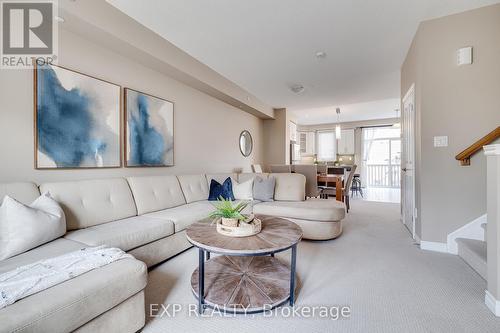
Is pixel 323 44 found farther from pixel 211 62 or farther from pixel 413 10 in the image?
pixel 211 62

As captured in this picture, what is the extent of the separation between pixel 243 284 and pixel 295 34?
2847mm

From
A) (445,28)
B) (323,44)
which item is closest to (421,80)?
(445,28)

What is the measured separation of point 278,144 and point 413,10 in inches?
175

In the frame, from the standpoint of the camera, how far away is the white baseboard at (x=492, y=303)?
151 cm

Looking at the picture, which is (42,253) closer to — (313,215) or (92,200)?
(92,200)

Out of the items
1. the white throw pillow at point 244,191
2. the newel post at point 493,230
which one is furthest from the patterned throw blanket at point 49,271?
the newel post at point 493,230

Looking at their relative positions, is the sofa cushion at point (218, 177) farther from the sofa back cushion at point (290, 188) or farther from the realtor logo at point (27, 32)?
the realtor logo at point (27, 32)

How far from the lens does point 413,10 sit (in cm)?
241

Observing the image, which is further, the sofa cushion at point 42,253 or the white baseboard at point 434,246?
the white baseboard at point 434,246

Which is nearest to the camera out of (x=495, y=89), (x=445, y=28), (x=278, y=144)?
(x=495, y=89)

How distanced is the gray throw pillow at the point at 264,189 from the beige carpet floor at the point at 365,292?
997 millimetres

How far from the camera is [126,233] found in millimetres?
1935

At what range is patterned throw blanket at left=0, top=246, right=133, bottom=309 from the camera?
102 cm

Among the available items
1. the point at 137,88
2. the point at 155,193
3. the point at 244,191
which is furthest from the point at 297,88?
the point at 155,193
